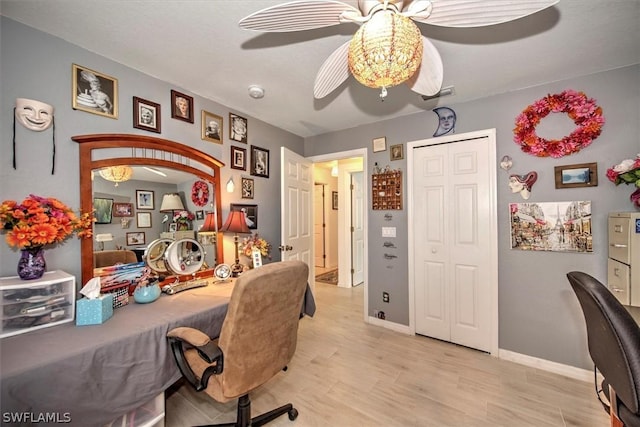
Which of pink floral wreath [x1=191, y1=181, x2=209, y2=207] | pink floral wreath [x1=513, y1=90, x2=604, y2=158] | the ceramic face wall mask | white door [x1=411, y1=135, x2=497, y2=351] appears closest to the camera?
the ceramic face wall mask

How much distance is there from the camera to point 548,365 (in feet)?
6.85

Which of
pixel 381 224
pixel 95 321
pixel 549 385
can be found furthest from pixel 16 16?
pixel 549 385

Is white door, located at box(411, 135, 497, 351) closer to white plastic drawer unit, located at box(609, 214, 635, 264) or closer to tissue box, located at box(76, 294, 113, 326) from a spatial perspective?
white plastic drawer unit, located at box(609, 214, 635, 264)

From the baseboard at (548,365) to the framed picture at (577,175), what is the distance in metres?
1.48

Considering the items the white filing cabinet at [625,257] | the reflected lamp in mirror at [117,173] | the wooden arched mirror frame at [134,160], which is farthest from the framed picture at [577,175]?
the reflected lamp in mirror at [117,173]

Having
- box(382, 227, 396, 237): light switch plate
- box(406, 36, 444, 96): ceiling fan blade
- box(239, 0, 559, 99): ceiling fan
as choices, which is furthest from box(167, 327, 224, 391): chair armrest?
box(382, 227, 396, 237): light switch plate

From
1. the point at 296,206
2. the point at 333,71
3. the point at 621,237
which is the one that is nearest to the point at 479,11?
the point at 333,71

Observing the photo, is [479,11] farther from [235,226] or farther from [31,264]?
[31,264]

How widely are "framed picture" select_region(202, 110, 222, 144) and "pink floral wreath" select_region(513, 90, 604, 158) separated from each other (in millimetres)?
2750

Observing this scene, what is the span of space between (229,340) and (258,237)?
5.68ft

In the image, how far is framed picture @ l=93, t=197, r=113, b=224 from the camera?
168 centimetres

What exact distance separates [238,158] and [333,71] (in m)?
1.54

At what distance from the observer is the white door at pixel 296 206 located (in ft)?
9.18

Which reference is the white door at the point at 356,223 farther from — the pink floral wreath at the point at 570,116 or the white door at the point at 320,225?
the pink floral wreath at the point at 570,116
